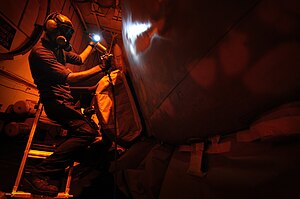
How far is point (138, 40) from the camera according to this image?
969 millimetres

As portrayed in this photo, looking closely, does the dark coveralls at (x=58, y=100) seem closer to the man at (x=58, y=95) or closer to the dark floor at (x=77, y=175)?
the man at (x=58, y=95)

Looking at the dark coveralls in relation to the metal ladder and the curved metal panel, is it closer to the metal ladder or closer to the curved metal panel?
the metal ladder

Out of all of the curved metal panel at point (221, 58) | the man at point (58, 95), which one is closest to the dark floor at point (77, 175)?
the man at point (58, 95)

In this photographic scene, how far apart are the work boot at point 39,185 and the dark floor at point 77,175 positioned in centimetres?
20

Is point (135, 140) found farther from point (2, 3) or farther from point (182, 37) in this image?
point (2, 3)

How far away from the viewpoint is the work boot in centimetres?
122

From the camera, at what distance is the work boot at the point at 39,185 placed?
4.01ft

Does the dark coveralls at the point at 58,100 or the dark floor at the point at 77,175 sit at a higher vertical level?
the dark coveralls at the point at 58,100

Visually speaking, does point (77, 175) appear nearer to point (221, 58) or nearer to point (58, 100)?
point (58, 100)

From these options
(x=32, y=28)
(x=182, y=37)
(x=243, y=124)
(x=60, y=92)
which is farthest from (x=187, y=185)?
(x=32, y=28)

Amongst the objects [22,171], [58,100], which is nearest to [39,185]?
[22,171]

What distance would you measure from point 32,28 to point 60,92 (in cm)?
132

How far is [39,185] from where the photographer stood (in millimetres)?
1230

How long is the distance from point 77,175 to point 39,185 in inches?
21.3
